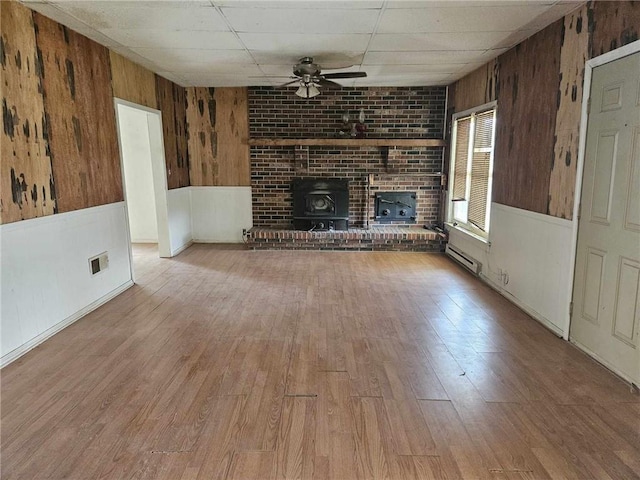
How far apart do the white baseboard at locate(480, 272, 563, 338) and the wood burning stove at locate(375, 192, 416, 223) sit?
213 cm

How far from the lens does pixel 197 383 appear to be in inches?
98.6

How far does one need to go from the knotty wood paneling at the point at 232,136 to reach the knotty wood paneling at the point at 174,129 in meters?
0.54

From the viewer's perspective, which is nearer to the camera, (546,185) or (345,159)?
(546,185)

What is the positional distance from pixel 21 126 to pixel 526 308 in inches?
176

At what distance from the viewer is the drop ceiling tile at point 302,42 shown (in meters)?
3.61

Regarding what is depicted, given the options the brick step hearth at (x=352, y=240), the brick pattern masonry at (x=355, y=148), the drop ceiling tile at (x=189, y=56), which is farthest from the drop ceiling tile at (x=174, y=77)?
the brick step hearth at (x=352, y=240)

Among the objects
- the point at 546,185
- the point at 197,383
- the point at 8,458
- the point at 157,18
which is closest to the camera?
the point at 8,458

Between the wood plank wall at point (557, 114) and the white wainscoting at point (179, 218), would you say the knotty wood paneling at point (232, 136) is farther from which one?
the wood plank wall at point (557, 114)

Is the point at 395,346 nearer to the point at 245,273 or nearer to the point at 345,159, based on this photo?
the point at 245,273

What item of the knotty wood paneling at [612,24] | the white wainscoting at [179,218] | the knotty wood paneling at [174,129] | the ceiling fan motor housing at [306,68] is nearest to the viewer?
the knotty wood paneling at [612,24]

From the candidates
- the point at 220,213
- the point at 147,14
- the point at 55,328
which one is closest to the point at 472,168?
the point at 220,213

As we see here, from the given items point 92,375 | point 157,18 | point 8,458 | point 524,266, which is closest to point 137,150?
point 157,18

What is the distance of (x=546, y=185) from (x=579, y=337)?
128 centimetres

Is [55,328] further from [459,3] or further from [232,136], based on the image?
[232,136]
